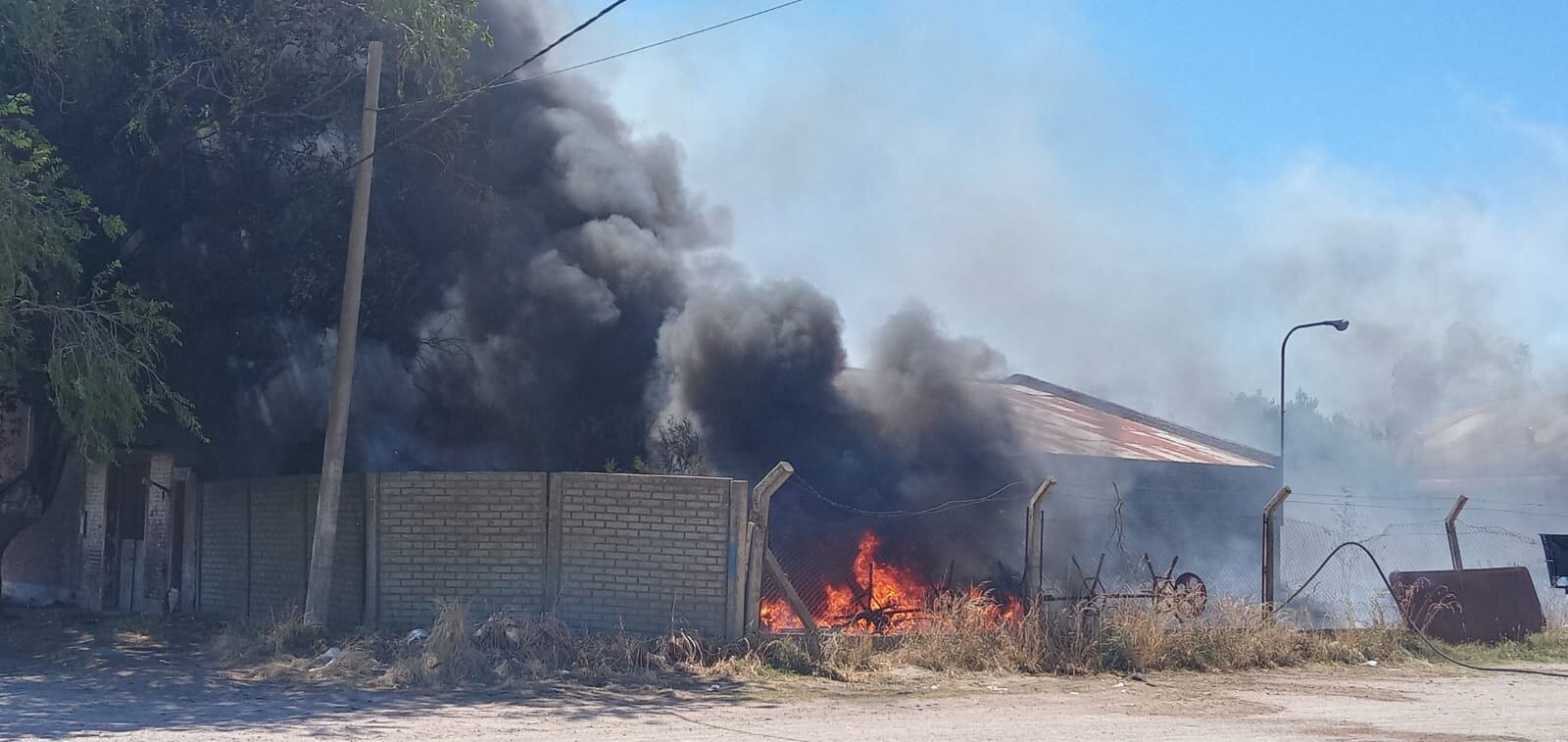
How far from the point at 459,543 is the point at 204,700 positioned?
268 centimetres

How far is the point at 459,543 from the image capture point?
11.2 m

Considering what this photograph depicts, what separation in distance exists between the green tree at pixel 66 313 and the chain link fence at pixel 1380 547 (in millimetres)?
11327

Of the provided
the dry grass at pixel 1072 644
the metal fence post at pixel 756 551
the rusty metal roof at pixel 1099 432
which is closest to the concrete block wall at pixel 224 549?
the metal fence post at pixel 756 551

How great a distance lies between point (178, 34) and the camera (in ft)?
44.1

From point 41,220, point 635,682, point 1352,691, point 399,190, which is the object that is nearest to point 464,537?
point 635,682

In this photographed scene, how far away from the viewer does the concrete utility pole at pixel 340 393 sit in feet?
36.4

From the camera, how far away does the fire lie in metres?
12.6

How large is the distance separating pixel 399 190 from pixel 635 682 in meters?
7.64

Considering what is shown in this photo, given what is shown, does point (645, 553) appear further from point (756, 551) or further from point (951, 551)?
point (951, 551)

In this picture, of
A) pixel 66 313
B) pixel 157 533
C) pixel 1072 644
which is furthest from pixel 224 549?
pixel 1072 644

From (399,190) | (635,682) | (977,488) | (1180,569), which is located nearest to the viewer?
(635,682)

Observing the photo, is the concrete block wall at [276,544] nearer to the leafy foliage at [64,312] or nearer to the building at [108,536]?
the leafy foliage at [64,312]

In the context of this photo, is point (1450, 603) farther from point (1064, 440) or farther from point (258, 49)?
point (258, 49)

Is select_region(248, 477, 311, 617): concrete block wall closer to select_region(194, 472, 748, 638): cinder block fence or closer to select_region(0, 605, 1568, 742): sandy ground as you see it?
select_region(194, 472, 748, 638): cinder block fence
